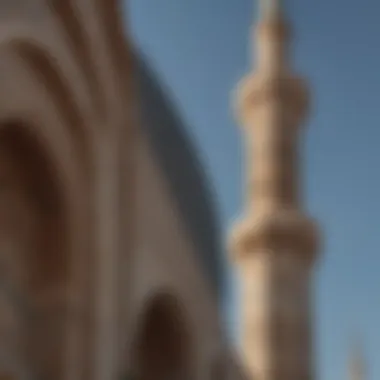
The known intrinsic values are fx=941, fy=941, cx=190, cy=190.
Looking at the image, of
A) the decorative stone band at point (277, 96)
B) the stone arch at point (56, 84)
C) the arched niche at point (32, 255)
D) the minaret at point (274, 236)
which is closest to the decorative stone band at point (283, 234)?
the minaret at point (274, 236)

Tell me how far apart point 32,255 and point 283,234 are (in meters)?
7.26

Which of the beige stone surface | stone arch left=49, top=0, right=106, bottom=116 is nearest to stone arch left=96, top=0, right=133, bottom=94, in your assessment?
the beige stone surface

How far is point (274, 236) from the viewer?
13656 millimetres

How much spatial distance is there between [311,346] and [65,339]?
23.3 feet

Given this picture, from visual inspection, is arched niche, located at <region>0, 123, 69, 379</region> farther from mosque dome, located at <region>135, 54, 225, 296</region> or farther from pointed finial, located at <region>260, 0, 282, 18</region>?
pointed finial, located at <region>260, 0, 282, 18</region>

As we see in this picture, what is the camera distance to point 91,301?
6.89m

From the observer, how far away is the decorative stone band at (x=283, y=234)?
13.5m

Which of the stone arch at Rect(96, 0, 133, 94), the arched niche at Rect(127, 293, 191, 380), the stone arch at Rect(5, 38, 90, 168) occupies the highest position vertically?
the stone arch at Rect(96, 0, 133, 94)

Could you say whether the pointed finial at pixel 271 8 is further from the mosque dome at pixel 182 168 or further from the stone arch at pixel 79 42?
the stone arch at pixel 79 42

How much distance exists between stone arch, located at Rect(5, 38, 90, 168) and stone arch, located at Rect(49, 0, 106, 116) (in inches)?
12.7

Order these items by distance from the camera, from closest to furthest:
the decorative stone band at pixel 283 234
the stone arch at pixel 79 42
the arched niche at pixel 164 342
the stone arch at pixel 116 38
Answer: the stone arch at pixel 79 42 → the stone arch at pixel 116 38 → the arched niche at pixel 164 342 → the decorative stone band at pixel 283 234

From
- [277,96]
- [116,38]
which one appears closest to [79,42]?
[116,38]

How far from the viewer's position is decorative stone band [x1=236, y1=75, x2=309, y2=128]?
14.5 m

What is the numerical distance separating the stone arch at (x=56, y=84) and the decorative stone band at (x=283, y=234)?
6.61 m
